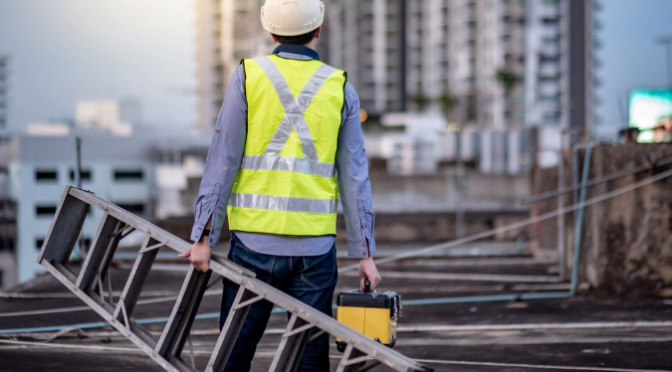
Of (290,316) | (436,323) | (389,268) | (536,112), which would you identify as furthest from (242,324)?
(536,112)

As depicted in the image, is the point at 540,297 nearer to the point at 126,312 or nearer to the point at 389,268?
the point at 389,268

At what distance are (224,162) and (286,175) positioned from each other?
256mm

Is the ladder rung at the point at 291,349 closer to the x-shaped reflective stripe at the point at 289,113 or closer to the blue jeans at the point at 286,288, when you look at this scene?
the blue jeans at the point at 286,288

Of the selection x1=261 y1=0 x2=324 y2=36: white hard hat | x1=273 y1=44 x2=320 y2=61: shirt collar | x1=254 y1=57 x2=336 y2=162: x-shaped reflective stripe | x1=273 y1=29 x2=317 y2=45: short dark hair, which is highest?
x1=261 y1=0 x2=324 y2=36: white hard hat

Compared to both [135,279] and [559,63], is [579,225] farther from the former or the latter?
[559,63]

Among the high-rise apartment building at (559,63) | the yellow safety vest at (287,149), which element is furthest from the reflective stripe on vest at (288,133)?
the high-rise apartment building at (559,63)

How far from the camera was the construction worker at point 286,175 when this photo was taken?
11.0ft

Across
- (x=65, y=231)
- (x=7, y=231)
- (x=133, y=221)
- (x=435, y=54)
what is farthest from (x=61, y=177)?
(x=435, y=54)

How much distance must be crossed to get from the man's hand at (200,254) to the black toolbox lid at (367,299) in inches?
22.8

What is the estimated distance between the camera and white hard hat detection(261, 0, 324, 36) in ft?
11.3

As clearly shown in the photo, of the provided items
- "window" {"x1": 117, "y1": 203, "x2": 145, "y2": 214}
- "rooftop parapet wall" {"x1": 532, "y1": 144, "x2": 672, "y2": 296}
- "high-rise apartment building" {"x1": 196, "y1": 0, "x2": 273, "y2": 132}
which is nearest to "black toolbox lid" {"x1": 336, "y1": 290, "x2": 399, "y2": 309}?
"rooftop parapet wall" {"x1": 532, "y1": 144, "x2": 672, "y2": 296}

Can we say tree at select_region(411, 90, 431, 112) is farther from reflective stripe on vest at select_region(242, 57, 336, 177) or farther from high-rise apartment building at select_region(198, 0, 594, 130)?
reflective stripe on vest at select_region(242, 57, 336, 177)

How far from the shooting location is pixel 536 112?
110 meters

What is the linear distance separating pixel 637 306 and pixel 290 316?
5.03 metres
